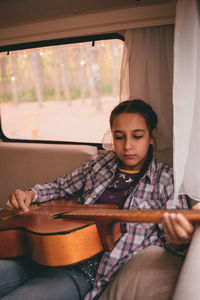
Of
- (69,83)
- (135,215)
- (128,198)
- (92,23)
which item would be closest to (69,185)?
(128,198)

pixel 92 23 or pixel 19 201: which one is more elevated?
pixel 92 23

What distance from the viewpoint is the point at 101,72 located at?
271 centimetres

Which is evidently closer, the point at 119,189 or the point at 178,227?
the point at 178,227

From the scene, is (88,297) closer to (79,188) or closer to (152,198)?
(152,198)

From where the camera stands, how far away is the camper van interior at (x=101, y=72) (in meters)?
1.23

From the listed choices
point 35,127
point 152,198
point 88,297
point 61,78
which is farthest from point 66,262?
point 35,127

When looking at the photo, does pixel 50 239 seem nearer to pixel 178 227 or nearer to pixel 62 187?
pixel 178 227

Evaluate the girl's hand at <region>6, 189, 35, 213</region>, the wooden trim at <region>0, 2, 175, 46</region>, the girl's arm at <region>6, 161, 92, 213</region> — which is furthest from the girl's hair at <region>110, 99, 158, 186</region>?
the girl's hand at <region>6, 189, 35, 213</region>

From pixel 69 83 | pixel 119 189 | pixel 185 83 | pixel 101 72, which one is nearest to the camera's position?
pixel 185 83

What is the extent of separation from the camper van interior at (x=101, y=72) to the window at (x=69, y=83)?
11mm

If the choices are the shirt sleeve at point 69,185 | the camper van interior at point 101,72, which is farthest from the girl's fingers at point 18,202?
the camper van interior at point 101,72

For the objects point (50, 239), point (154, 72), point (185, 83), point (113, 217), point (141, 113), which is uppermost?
point (154, 72)

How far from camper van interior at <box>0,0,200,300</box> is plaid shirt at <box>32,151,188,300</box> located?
0.21 m

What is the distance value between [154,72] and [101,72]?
0.86m
